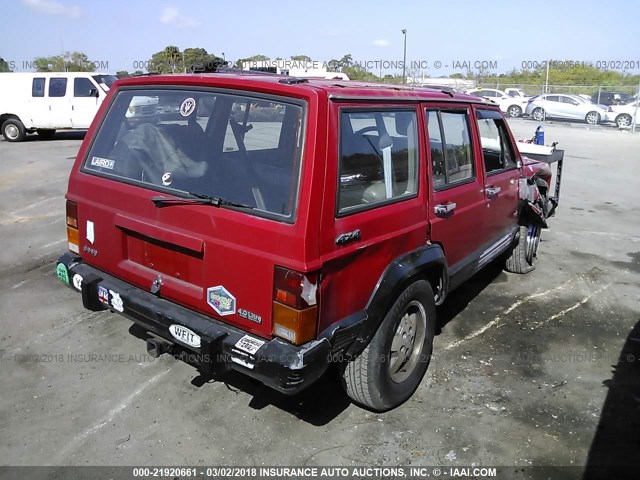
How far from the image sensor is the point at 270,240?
247 centimetres

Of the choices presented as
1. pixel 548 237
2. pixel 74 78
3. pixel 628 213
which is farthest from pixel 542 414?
pixel 74 78

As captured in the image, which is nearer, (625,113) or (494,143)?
(494,143)

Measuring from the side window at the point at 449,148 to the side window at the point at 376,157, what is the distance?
259 mm

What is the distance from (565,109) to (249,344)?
28375 millimetres

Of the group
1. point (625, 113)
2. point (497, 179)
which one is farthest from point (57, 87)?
point (625, 113)

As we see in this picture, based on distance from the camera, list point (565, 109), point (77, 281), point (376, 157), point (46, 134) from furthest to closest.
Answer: point (565, 109)
point (46, 134)
point (77, 281)
point (376, 157)

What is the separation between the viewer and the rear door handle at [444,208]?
3.33m

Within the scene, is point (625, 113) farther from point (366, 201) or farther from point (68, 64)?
point (68, 64)

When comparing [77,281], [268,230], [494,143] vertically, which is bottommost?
[77,281]

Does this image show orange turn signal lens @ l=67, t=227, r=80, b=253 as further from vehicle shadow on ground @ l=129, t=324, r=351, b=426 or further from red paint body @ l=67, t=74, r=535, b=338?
vehicle shadow on ground @ l=129, t=324, r=351, b=426

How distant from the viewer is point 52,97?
15.8m

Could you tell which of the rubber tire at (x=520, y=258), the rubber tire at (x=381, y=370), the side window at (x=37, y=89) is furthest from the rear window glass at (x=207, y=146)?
the side window at (x=37, y=89)

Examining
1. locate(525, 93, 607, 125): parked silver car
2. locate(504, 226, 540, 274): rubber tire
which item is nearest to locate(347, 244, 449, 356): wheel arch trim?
locate(504, 226, 540, 274): rubber tire

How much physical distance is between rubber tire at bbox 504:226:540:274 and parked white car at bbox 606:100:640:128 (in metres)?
23.0
